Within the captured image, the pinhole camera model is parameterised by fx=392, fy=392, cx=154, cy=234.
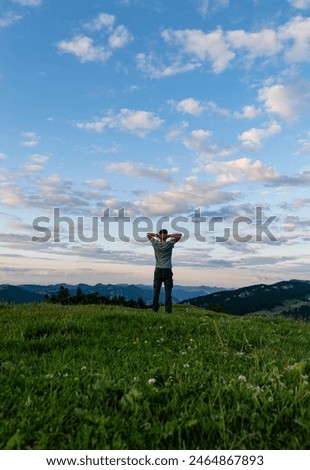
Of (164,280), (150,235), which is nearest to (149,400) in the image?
(164,280)

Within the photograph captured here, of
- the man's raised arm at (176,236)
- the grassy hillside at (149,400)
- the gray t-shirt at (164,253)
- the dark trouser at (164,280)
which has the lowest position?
the grassy hillside at (149,400)

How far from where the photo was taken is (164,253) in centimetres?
1995

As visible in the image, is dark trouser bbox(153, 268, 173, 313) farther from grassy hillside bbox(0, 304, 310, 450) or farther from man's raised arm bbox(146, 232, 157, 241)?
grassy hillside bbox(0, 304, 310, 450)

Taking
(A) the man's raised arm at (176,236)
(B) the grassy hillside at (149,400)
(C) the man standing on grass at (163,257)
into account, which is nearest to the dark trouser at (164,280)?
(C) the man standing on grass at (163,257)

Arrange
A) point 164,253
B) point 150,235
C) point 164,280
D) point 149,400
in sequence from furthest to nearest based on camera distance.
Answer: point 150,235, point 164,280, point 164,253, point 149,400

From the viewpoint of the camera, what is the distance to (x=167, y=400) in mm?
5012

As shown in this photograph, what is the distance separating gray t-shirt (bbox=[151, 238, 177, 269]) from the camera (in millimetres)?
19875

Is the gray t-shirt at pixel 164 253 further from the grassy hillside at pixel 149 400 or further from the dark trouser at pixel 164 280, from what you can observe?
the grassy hillside at pixel 149 400

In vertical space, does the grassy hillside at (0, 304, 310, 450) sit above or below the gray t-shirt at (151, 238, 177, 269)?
below

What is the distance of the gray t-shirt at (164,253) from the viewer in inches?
782

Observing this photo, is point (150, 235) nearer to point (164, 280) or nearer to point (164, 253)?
point (164, 253)

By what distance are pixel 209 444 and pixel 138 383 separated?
1786mm

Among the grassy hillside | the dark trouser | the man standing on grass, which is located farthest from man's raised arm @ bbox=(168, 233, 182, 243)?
the grassy hillside
